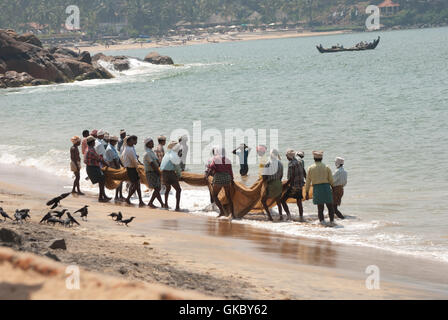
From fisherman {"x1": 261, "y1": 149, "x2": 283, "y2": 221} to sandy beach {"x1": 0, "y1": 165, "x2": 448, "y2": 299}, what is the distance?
70 cm

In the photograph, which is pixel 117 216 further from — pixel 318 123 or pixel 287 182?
pixel 318 123

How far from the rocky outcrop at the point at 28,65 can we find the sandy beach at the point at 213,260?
42.1 metres

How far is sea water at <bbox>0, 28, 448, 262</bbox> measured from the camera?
1245 cm

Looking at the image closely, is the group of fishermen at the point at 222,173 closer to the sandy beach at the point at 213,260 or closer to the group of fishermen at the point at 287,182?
the group of fishermen at the point at 287,182

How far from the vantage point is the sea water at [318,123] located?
1245 cm

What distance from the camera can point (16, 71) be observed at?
53969 millimetres

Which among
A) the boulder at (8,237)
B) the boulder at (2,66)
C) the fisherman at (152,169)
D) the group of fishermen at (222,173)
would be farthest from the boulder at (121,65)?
the boulder at (8,237)

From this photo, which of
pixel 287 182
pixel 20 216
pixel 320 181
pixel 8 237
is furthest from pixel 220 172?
pixel 8 237

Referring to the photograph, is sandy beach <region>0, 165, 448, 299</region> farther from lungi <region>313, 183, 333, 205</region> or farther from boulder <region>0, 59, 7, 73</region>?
boulder <region>0, 59, 7, 73</region>

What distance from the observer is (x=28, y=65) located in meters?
53.8

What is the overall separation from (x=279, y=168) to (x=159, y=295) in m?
6.97

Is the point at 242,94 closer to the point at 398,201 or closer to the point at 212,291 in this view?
the point at 398,201

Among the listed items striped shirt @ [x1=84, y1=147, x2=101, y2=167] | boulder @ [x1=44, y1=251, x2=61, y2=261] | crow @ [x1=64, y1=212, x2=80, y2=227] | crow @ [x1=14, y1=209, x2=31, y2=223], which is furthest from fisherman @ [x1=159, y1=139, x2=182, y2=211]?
boulder @ [x1=44, y1=251, x2=61, y2=261]
